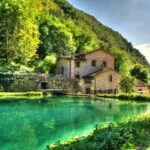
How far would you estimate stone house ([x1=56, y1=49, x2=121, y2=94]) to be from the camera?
67500mm

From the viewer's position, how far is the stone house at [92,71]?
221ft

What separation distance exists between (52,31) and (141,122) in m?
81.3

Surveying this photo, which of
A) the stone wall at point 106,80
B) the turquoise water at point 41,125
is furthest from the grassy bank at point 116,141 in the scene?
the stone wall at point 106,80

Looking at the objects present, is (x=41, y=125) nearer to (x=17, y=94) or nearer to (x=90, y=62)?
(x=17, y=94)

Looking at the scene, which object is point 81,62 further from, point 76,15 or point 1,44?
point 76,15

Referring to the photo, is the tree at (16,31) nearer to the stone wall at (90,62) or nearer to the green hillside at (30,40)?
the green hillside at (30,40)

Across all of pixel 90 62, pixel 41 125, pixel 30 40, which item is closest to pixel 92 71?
pixel 90 62

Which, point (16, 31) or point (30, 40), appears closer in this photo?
point (16, 31)

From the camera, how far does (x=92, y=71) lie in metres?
72.1

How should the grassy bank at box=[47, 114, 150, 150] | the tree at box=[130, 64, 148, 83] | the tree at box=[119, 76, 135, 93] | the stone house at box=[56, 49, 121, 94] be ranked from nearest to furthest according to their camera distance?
the grassy bank at box=[47, 114, 150, 150], the tree at box=[119, 76, 135, 93], the stone house at box=[56, 49, 121, 94], the tree at box=[130, 64, 148, 83]

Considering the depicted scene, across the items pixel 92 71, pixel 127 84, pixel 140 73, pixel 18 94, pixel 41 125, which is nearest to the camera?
pixel 41 125

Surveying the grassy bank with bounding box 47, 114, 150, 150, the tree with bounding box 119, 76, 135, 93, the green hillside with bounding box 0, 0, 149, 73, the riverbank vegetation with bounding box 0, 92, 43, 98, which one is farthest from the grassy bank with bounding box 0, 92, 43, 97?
the grassy bank with bounding box 47, 114, 150, 150

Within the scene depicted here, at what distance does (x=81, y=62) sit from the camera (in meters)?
71.4

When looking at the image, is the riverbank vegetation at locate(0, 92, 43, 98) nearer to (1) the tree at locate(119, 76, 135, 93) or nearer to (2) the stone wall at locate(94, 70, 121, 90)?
(2) the stone wall at locate(94, 70, 121, 90)
